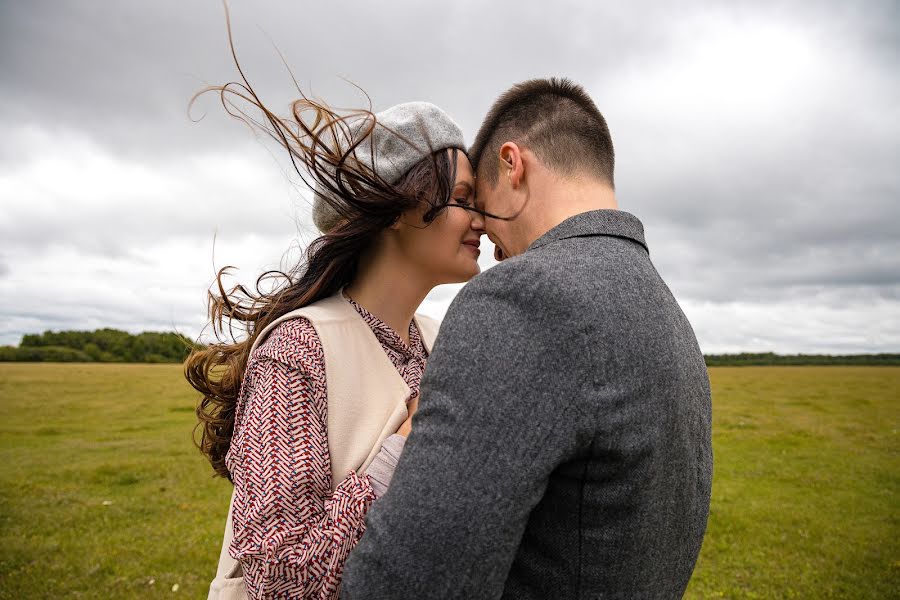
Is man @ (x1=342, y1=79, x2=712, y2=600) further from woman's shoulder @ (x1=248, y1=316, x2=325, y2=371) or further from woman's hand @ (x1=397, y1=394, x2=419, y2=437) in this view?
woman's shoulder @ (x1=248, y1=316, x2=325, y2=371)

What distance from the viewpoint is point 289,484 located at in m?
1.85

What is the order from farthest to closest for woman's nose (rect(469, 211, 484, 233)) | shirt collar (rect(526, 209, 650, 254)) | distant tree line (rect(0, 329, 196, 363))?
distant tree line (rect(0, 329, 196, 363))
woman's nose (rect(469, 211, 484, 233))
shirt collar (rect(526, 209, 650, 254))

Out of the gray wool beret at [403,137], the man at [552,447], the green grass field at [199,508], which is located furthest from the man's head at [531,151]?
the green grass field at [199,508]

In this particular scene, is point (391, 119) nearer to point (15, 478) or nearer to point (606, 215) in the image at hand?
point (606, 215)

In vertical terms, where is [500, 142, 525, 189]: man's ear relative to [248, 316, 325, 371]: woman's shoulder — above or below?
above

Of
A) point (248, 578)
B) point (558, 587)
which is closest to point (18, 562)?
point (248, 578)

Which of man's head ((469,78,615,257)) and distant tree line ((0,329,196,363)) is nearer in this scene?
man's head ((469,78,615,257))

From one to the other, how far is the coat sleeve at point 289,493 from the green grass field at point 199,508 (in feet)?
26.5

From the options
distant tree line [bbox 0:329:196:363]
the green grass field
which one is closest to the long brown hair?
the green grass field

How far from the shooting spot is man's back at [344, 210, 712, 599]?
4.41 ft

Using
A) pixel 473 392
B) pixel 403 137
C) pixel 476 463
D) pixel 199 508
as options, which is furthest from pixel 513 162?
pixel 199 508

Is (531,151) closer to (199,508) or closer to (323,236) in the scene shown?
(323,236)

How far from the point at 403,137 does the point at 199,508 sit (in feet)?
42.5

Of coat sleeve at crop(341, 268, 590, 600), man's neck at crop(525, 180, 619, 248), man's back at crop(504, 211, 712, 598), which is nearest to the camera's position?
coat sleeve at crop(341, 268, 590, 600)
